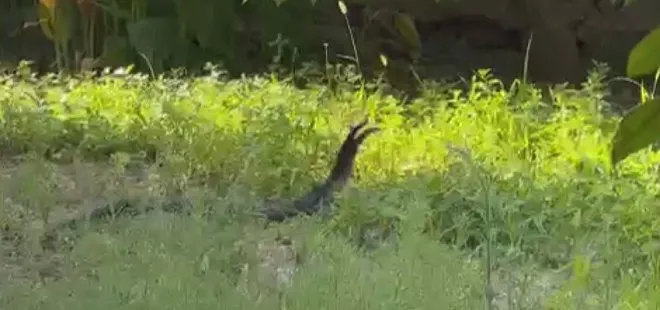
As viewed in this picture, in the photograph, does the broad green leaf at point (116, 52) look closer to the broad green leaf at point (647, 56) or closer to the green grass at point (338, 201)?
the green grass at point (338, 201)

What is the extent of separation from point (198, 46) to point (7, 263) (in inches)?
98.0

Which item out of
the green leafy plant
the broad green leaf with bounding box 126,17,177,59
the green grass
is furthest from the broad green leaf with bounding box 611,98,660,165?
the broad green leaf with bounding box 126,17,177,59

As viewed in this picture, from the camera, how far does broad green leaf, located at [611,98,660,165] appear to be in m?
0.48

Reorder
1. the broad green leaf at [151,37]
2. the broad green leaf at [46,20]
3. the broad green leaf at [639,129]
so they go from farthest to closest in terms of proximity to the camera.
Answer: the broad green leaf at [46,20] < the broad green leaf at [151,37] < the broad green leaf at [639,129]

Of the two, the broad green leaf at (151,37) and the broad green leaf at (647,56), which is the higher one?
the broad green leaf at (151,37)

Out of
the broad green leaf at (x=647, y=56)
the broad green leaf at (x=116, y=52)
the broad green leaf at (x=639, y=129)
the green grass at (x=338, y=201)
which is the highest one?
the broad green leaf at (x=116, y=52)

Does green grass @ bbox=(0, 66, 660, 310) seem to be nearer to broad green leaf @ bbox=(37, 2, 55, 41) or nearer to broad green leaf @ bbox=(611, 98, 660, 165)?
broad green leaf @ bbox=(37, 2, 55, 41)

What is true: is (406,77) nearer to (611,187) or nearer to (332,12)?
(332,12)

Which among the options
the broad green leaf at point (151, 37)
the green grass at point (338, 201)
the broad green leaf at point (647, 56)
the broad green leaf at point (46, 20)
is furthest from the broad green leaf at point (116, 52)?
the broad green leaf at point (647, 56)

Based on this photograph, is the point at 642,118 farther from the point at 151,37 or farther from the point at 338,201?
the point at 151,37

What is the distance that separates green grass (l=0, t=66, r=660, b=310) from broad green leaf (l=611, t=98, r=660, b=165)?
3.89 feet

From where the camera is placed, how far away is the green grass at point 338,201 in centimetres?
178

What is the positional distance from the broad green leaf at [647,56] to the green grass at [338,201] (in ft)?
3.91

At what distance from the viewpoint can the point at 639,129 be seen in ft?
1.61
